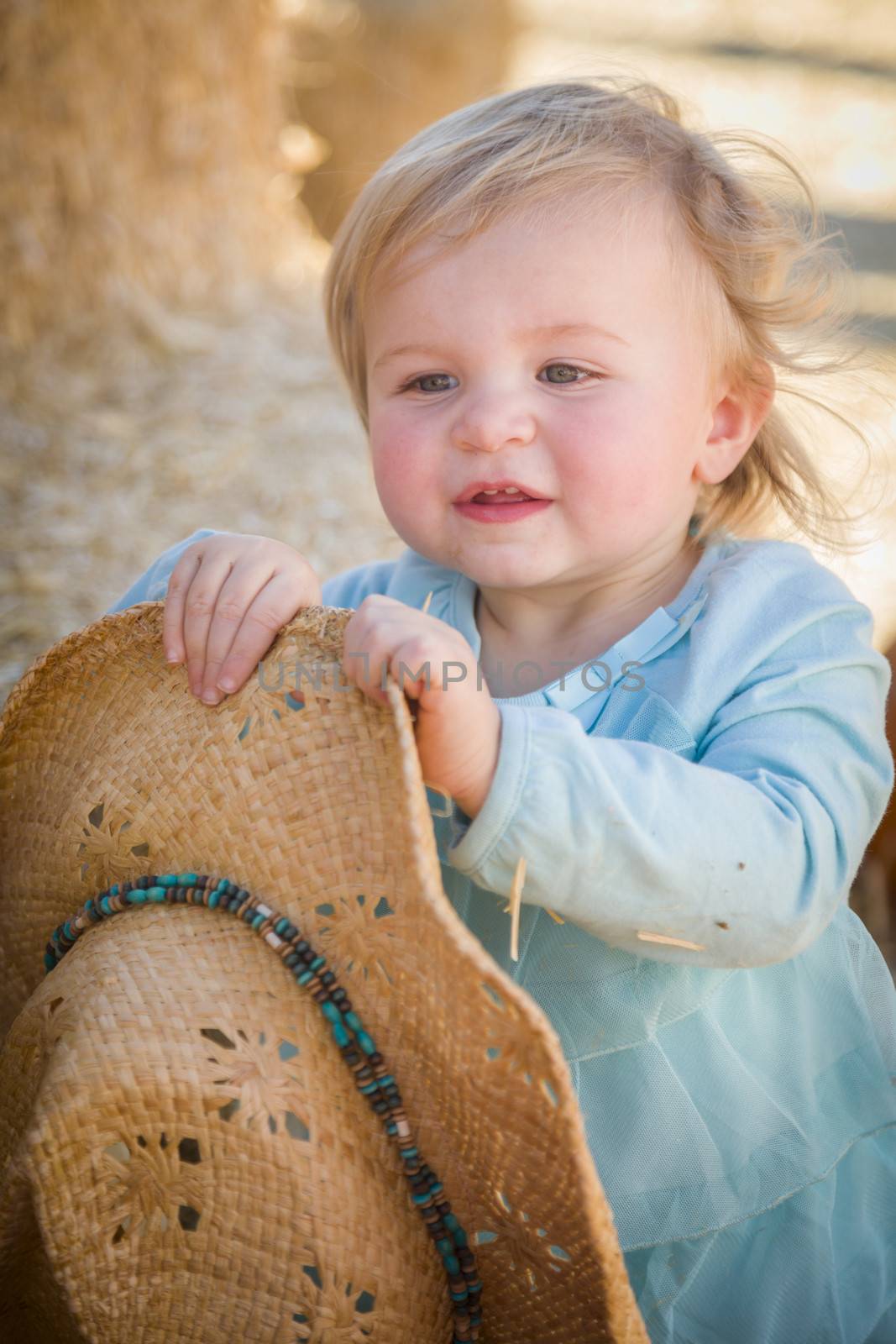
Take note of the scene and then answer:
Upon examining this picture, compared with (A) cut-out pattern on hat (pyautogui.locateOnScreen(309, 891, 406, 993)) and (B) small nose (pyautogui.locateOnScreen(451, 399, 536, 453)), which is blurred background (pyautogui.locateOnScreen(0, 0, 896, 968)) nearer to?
(B) small nose (pyautogui.locateOnScreen(451, 399, 536, 453))

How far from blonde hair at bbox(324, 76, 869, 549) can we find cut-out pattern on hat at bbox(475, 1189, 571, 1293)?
0.97 meters

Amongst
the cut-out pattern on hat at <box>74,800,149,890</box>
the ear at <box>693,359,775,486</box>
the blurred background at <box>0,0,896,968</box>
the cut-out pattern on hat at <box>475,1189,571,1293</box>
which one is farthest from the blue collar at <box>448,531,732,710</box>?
the blurred background at <box>0,0,896,968</box>

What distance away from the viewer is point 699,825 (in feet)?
3.78

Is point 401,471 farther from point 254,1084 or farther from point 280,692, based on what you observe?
point 254,1084

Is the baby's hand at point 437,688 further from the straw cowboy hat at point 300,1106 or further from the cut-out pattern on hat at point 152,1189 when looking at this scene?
the cut-out pattern on hat at point 152,1189

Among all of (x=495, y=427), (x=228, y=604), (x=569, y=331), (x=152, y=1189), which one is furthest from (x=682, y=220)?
(x=152, y=1189)

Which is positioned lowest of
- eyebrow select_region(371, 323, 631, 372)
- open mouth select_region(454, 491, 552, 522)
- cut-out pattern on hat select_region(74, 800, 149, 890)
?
cut-out pattern on hat select_region(74, 800, 149, 890)

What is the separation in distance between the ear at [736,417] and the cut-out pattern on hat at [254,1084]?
947 millimetres

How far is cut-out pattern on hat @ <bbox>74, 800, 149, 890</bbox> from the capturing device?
121 cm

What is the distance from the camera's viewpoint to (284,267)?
186 inches

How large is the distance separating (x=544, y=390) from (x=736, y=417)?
344 mm

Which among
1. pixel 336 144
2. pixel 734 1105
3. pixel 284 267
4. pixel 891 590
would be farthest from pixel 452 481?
pixel 336 144

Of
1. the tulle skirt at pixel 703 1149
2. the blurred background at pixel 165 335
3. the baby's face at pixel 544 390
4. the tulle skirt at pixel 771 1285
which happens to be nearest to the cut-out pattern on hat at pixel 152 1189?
the tulle skirt at pixel 703 1149

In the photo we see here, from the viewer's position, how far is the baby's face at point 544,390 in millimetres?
1365
